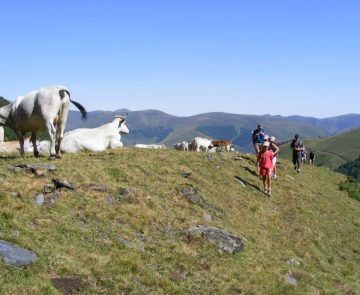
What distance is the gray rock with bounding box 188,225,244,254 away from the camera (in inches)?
664

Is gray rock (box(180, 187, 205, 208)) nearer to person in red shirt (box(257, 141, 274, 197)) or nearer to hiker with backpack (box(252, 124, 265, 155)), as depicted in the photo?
person in red shirt (box(257, 141, 274, 197))

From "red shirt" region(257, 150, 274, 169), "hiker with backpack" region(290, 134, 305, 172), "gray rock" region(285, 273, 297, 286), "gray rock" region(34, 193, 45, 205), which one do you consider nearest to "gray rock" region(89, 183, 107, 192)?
"gray rock" region(34, 193, 45, 205)

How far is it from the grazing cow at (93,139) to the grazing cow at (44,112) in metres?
5.47

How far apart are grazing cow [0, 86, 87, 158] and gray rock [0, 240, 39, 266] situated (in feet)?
31.6

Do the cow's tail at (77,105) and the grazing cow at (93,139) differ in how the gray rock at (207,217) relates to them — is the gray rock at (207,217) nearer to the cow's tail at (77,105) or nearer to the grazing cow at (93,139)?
the cow's tail at (77,105)

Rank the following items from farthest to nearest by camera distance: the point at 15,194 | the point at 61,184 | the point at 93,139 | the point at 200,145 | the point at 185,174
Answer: the point at 200,145, the point at 93,139, the point at 185,174, the point at 61,184, the point at 15,194

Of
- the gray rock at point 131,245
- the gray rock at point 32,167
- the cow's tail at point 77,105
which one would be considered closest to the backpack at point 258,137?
the cow's tail at point 77,105

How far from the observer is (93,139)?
2978 cm

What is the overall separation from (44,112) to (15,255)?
1043 centimetres

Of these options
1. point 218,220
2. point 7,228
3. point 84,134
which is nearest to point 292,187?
point 218,220

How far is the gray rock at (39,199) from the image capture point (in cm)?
1556

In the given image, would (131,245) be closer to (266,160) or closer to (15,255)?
(15,255)

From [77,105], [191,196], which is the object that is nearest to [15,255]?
[191,196]

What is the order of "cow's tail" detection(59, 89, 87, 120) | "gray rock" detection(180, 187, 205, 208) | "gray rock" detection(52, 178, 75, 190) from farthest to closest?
"cow's tail" detection(59, 89, 87, 120), "gray rock" detection(180, 187, 205, 208), "gray rock" detection(52, 178, 75, 190)
